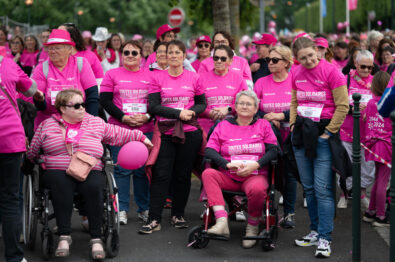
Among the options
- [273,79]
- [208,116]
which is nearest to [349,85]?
[273,79]

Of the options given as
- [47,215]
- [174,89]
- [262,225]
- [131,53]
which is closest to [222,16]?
[131,53]

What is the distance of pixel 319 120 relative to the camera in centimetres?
631

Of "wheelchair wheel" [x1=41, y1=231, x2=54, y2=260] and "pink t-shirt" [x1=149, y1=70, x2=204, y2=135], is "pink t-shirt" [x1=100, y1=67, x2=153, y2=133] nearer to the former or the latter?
"pink t-shirt" [x1=149, y1=70, x2=204, y2=135]

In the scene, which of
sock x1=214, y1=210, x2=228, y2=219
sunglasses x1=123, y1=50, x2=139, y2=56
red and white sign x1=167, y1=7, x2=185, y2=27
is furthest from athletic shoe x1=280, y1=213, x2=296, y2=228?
red and white sign x1=167, y1=7, x2=185, y2=27

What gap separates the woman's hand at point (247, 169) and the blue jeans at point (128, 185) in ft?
5.08

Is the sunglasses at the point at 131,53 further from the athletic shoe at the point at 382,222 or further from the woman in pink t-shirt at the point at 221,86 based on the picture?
the athletic shoe at the point at 382,222

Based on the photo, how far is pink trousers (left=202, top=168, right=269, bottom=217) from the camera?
6395 mm

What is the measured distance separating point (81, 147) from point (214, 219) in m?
1.61

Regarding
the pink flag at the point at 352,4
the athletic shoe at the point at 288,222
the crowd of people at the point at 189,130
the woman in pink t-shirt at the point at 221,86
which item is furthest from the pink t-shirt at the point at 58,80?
the pink flag at the point at 352,4

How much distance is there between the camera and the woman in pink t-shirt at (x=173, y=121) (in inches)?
280

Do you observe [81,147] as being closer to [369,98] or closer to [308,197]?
[308,197]

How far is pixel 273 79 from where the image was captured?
7.56 meters

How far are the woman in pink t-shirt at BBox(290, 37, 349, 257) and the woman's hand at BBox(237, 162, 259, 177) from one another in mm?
454

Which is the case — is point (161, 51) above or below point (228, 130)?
above
